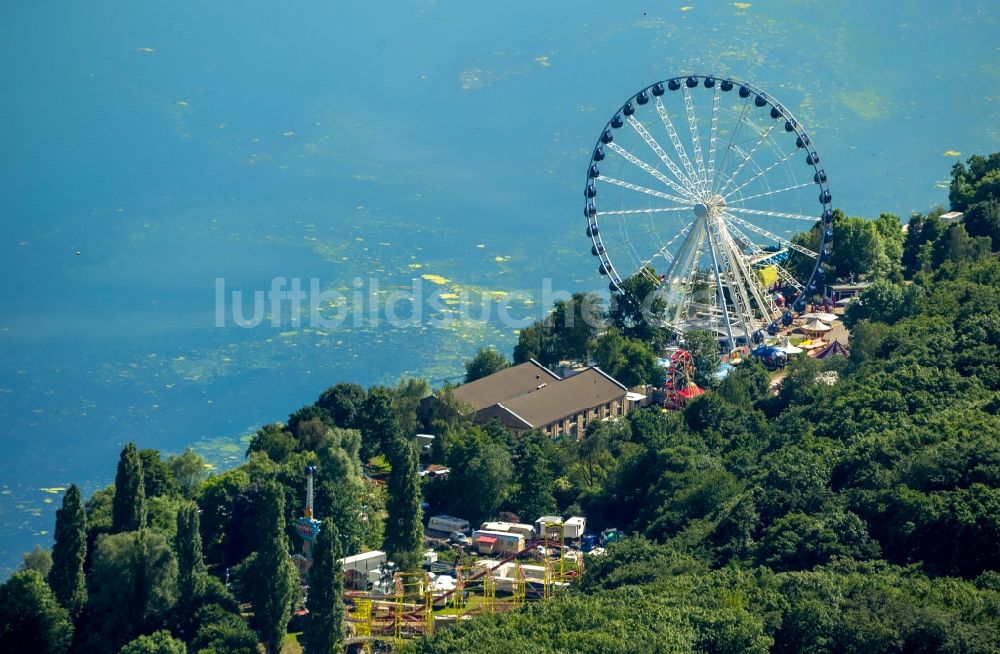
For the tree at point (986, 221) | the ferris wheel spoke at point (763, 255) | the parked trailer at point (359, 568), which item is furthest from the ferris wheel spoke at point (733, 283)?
the parked trailer at point (359, 568)

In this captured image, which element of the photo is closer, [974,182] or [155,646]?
[155,646]

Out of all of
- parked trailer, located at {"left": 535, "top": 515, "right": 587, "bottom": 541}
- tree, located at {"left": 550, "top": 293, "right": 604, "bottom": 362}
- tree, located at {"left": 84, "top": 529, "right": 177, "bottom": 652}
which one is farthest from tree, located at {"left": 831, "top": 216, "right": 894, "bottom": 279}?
tree, located at {"left": 84, "top": 529, "right": 177, "bottom": 652}

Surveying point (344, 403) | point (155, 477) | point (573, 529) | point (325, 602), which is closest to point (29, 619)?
point (325, 602)

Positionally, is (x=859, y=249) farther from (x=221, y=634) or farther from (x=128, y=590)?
(x=128, y=590)

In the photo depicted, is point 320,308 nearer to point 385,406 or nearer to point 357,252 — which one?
Answer: point 357,252

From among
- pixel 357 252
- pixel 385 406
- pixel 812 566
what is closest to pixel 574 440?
pixel 385 406

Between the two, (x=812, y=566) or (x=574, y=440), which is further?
(x=574, y=440)
